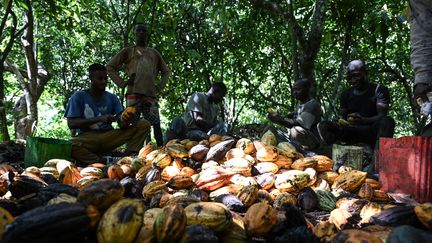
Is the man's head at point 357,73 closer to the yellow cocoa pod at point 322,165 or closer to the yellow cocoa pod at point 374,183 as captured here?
the yellow cocoa pod at point 322,165

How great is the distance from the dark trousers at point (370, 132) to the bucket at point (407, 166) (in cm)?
128

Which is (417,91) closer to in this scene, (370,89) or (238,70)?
(370,89)

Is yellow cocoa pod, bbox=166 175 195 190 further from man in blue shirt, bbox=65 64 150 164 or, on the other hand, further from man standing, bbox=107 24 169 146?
man standing, bbox=107 24 169 146

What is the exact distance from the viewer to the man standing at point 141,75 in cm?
512

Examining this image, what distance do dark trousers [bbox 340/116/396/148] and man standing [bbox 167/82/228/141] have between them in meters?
1.43

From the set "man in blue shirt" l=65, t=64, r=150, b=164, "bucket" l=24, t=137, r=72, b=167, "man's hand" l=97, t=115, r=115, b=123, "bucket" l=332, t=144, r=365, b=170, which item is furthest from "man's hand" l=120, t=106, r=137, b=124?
"bucket" l=332, t=144, r=365, b=170

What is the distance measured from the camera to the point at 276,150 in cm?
309

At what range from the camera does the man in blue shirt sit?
4.18 meters

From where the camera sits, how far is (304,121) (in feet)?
15.3

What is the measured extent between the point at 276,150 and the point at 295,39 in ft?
8.16

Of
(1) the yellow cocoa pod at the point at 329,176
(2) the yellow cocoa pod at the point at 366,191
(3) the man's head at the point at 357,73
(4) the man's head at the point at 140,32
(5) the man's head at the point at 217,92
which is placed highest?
(4) the man's head at the point at 140,32

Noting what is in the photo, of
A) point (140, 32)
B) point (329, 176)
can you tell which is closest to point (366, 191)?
point (329, 176)

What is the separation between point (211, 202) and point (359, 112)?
3.25 metres

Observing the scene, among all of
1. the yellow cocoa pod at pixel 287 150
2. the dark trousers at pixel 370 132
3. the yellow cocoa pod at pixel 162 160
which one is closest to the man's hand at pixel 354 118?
the dark trousers at pixel 370 132
